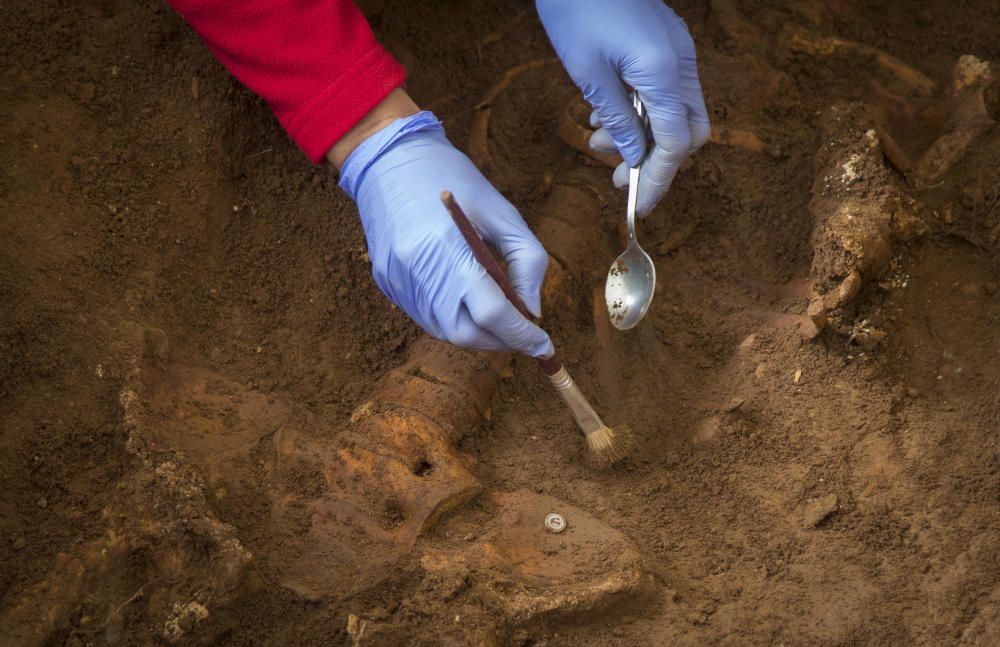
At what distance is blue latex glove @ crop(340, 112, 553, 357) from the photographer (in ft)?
8.72

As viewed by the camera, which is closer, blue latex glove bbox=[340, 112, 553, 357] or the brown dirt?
the brown dirt

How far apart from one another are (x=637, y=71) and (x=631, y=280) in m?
0.72

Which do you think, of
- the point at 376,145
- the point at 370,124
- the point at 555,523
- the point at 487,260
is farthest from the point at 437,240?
the point at 555,523

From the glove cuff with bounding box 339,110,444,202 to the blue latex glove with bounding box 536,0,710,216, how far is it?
53cm

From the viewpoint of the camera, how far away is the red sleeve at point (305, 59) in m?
2.85

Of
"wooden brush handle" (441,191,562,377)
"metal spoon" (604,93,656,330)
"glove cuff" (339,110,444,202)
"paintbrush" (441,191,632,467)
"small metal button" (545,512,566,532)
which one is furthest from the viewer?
"metal spoon" (604,93,656,330)

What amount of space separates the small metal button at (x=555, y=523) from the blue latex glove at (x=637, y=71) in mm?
1163

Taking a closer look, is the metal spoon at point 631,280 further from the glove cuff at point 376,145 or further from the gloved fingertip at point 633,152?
the glove cuff at point 376,145

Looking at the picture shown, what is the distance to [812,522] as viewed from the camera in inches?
103

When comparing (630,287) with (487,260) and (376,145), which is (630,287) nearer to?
(487,260)

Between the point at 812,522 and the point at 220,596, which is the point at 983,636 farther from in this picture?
the point at 220,596

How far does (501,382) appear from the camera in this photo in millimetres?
3027

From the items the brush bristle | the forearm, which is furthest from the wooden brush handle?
the forearm

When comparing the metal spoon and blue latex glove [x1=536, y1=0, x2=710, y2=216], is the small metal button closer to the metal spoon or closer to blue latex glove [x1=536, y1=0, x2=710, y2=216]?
the metal spoon
